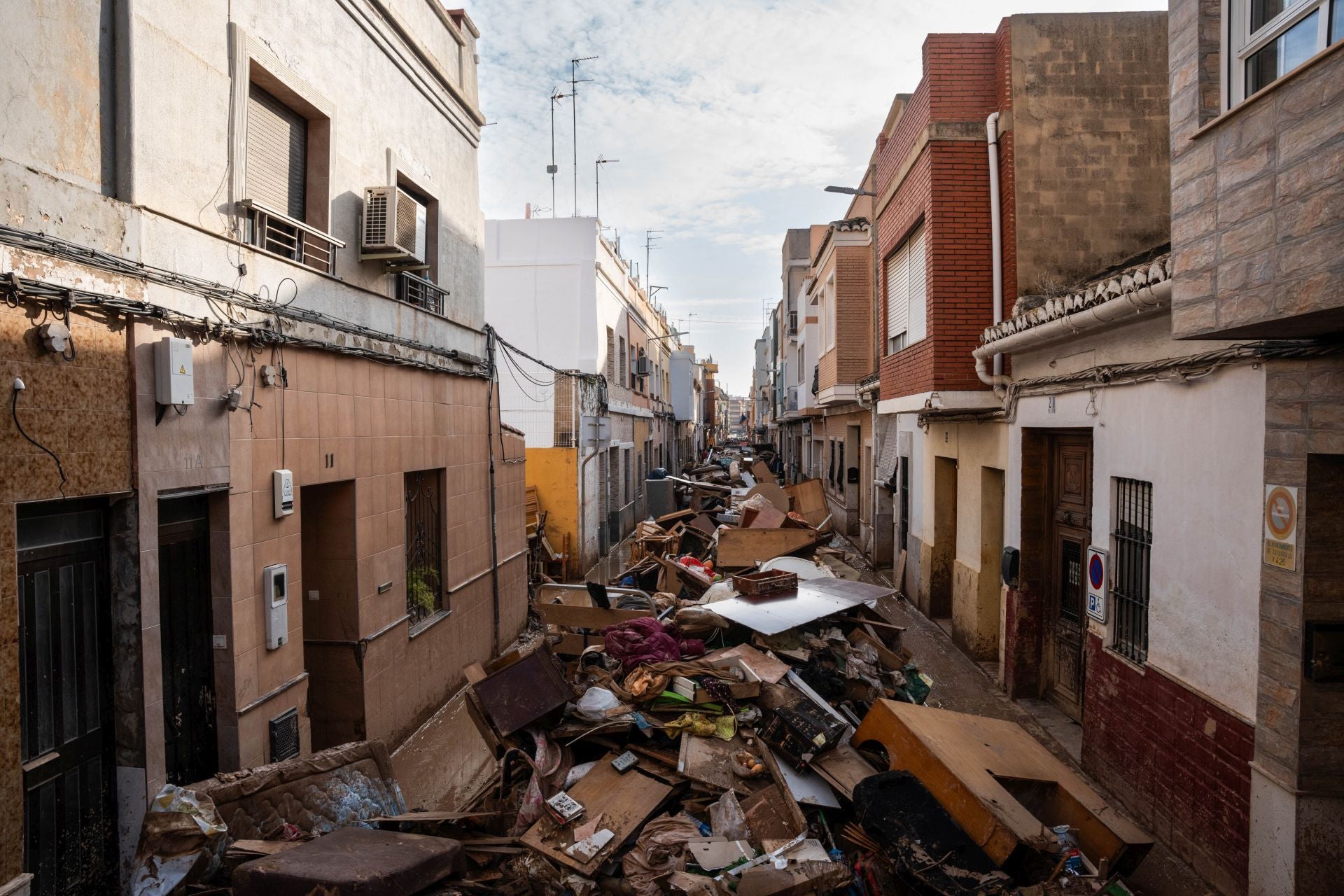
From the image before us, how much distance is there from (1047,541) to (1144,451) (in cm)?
253

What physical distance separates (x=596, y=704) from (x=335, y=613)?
2.54m

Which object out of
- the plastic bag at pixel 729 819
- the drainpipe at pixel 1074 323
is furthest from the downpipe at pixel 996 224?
the plastic bag at pixel 729 819

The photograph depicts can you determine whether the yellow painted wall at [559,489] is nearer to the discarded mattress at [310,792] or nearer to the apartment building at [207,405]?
the apartment building at [207,405]

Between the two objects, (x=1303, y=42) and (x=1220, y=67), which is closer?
(x=1303, y=42)

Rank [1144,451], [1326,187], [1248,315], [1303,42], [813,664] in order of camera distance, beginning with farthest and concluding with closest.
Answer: [813,664] → [1144,451] → [1248,315] → [1303,42] → [1326,187]

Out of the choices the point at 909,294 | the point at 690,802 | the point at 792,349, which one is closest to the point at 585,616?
the point at 690,802

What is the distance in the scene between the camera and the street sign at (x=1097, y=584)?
6.54m

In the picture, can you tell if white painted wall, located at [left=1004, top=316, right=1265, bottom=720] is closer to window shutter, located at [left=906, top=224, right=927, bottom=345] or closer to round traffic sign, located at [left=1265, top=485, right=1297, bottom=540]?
round traffic sign, located at [left=1265, top=485, right=1297, bottom=540]

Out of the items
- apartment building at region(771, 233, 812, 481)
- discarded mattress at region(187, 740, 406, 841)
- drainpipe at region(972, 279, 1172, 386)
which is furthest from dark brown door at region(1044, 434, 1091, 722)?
apartment building at region(771, 233, 812, 481)

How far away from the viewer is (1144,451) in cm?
595

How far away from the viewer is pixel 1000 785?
491 cm

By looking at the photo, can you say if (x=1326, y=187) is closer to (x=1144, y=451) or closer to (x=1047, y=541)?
(x=1144, y=451)

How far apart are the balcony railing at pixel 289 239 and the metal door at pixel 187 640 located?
1993 millimetres

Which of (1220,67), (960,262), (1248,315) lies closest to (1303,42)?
(1220,67)
